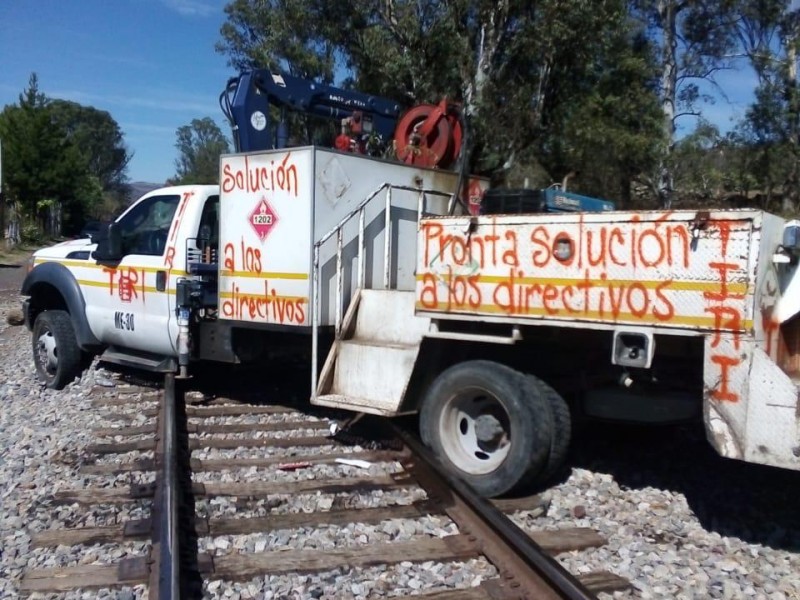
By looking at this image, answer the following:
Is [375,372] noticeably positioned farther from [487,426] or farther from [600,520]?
[600,520]

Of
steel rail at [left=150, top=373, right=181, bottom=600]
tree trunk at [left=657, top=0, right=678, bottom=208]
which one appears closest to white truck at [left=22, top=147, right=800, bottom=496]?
steel rail at [left=150, top=373, right=181, bottom=600]

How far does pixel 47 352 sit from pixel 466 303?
236 inches

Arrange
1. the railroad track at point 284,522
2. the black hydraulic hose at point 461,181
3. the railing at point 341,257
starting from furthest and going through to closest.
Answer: the black hydraulic hose at point 461,181
the railing at point 341,257
the railroad track at point 284,522

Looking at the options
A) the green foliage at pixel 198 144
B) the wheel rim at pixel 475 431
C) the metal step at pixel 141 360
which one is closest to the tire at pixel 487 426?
the wheel rim at pixel 475 431

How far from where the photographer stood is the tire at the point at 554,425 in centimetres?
588

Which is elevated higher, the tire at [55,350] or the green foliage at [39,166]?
the green foliage at [39,166]

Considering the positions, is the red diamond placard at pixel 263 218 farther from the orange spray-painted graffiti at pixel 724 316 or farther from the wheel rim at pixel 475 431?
the orange spray-painted graffiti at pixel 724 316

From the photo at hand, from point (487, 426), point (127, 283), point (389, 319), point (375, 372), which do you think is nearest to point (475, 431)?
point (487, 426)

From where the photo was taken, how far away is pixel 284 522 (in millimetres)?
5445

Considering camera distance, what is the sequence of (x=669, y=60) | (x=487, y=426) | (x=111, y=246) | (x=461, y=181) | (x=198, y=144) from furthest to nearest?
(x=198, y=144)
(x=669, y=60)
(x=111, y=246)
(x=461, y=181)
(x=487, y=426)

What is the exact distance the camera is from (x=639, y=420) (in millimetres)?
5781

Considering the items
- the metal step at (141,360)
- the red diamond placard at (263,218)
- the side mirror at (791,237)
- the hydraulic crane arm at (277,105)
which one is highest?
the hydraulic crane arm at (277,105)

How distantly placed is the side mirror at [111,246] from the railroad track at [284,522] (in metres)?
1.98

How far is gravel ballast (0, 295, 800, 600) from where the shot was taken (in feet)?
15.2
